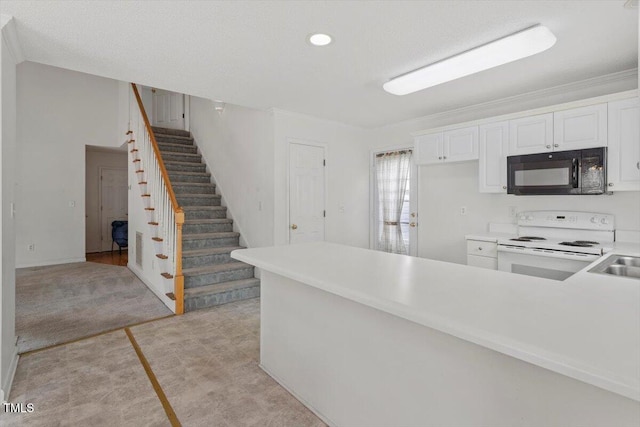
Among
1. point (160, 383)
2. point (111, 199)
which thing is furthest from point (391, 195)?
point (111, 199)

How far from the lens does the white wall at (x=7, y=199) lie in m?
2.13

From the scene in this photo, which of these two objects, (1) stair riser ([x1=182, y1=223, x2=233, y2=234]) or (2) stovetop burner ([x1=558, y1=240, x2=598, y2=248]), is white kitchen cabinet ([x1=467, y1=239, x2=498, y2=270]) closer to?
(2) stovetop burner ([x1=558, y1=240, x2=598, y2=248])

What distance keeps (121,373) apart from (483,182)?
382 cm

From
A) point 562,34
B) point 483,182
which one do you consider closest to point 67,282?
point 483,182

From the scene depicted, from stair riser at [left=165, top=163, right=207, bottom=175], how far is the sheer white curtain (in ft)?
10.7

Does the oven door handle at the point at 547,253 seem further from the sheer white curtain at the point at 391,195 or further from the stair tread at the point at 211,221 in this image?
the stair tread at the point at 211,221

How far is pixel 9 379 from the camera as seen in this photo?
7.47 ft

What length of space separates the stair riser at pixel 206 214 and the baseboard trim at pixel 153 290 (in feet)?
3.66

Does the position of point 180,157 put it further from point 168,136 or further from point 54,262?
point 54,262

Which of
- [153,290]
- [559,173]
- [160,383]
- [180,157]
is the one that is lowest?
[160,383]

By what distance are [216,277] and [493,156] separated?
3.58 meters

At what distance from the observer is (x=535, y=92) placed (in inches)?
139

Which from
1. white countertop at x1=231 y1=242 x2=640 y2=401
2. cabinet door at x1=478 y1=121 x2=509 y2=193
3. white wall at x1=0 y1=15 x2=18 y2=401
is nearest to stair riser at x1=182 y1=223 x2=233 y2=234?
white wall at x1=0 y1=15 x2=18 y2=401

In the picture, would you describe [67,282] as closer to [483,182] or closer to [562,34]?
[483,182]
